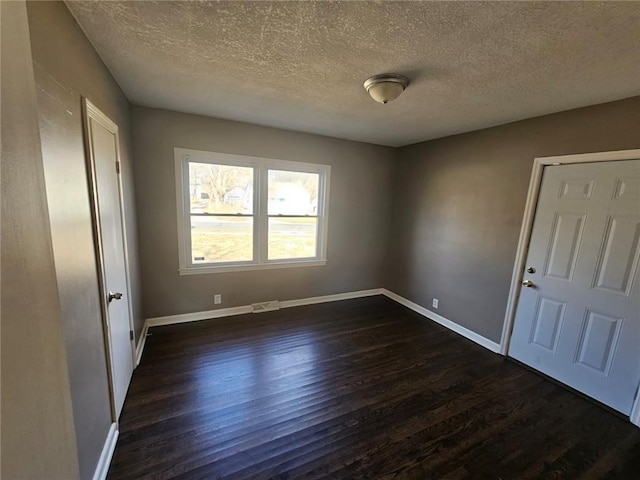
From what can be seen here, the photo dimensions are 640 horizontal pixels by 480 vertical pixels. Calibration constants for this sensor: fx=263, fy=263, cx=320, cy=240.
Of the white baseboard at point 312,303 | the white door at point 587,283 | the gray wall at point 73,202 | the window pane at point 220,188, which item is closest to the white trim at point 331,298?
the white baseboard at point 312,303

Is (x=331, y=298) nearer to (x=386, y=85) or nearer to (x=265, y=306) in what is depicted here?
(x=265, y=306)

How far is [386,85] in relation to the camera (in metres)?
1.85

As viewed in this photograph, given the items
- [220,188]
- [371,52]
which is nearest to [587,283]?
[371,52]

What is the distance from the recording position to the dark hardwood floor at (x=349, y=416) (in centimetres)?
164

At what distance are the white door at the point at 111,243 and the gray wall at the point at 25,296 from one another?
64 centimetres

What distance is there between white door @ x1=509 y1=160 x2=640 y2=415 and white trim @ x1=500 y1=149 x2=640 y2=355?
0.14ft

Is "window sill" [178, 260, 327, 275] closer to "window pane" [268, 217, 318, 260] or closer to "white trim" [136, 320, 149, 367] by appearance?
"window pane" [268, 217, 318, 260]

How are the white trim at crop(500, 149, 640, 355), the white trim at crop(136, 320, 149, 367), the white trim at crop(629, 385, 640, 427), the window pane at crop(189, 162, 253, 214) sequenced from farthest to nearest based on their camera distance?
the window pane at crop(189, 162, 253, 214), the white trim at crop(136, 320, 149, 367), the white trim at crop(500, 149, 640, 355), the white trim at crop(629, 385, 640, 427)

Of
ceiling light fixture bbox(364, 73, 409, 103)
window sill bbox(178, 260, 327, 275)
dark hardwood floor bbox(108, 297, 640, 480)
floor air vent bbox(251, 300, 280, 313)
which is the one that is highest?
ceiling light fixture bbox(364, 73, 409, 103)

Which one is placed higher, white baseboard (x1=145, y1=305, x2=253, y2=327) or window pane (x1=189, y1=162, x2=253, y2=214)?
window pane (x1=189, y1=162, x2=253, y2=214)

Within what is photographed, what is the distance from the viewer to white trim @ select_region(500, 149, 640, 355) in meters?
2.23

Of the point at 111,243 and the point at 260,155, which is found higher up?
the point at 260,155

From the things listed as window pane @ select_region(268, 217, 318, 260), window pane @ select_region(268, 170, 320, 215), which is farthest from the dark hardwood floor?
window pane @ select_region(268, 170, 320, 215)

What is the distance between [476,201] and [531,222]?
25.1 inches
